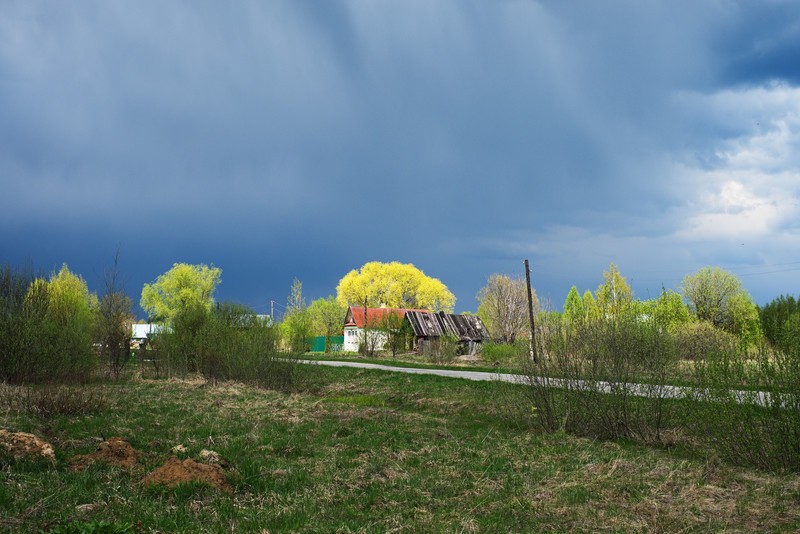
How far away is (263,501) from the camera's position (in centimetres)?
697

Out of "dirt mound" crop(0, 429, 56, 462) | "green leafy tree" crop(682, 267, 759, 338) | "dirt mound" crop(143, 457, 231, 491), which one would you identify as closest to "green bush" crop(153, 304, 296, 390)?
"dirt mound" crop(0, 429, 56, 462)

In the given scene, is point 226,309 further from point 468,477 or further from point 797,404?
point 797,404

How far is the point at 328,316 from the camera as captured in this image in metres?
87.2

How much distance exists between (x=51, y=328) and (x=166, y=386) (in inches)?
178

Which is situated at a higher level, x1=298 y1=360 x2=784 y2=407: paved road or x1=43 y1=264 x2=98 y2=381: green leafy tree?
x1=43 y1=264 x2=98 y2=381: green leafy tree

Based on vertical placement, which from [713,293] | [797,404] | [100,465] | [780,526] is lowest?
[780,526]

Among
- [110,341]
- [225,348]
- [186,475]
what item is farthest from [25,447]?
[110,341]

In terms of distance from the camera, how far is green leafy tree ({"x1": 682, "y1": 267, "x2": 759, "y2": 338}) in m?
50.0

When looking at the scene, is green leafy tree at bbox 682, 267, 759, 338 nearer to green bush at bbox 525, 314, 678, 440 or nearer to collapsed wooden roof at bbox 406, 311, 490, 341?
collapsed wooden roof at bbox 406, 311, 490, 341

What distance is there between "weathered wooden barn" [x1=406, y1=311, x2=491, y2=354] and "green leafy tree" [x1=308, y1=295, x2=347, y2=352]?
82.5 ft

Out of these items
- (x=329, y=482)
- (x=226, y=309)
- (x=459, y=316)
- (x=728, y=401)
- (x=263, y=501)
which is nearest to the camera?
(x=263, y=501)

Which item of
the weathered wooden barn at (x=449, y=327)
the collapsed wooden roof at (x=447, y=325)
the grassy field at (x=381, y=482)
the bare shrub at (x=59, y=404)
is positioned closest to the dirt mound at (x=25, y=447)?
the grassy field at (x=381, y=482)

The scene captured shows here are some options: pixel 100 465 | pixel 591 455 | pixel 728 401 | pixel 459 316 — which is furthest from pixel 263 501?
pixel 459 316

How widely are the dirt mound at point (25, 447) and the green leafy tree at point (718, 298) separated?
51.3m
